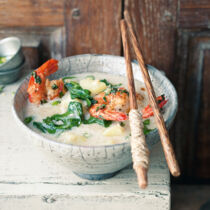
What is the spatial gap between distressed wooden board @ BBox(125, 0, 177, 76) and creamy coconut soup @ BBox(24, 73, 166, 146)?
436 mm

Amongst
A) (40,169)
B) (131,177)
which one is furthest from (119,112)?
(40,169)

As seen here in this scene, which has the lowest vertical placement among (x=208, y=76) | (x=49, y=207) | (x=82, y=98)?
(x=49, y=207)

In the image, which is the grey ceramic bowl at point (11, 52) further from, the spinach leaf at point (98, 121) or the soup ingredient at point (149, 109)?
the soup ingredient at point (149, 109)

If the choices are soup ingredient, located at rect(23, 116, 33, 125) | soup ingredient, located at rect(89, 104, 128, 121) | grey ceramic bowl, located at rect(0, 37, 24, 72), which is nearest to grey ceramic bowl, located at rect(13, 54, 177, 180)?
soup ingredient, located at rect(23, 116, 33, 125)

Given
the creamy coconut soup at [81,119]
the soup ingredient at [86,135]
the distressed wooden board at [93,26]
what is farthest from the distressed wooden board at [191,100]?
the soup ingredient at [86,135]

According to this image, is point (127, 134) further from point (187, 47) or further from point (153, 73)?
point (187, 47)

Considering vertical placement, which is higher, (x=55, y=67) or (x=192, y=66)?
(x=55, y=67)

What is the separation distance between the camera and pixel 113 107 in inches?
44.9

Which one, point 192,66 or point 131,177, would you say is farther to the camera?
point 192,66

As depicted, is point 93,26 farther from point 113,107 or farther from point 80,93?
point 113,107

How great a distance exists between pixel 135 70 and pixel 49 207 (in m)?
0.66

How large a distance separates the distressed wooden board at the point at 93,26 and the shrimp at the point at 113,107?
571 millimetres

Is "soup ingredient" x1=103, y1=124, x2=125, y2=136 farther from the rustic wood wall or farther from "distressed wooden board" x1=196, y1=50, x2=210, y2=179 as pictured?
"distressed wooden board" x1=196, y1=50, x2=210, y2=179

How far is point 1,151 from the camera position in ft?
4.20
